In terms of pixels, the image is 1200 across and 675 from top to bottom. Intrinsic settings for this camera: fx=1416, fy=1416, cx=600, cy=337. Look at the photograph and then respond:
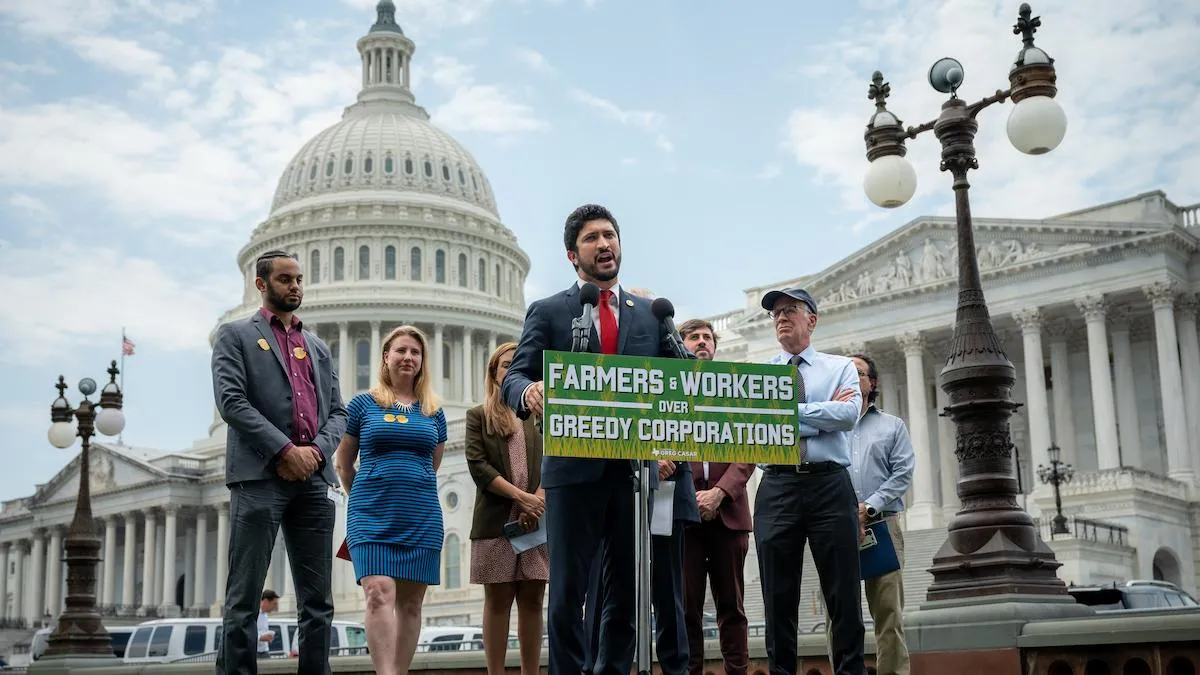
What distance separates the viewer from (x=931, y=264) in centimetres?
5391

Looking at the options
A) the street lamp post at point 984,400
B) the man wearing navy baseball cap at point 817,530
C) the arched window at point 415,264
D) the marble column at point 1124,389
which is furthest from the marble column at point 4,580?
the man wearing navy baseball cap at point 817,530

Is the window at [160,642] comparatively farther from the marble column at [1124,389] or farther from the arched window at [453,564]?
the arched window at [453,564]

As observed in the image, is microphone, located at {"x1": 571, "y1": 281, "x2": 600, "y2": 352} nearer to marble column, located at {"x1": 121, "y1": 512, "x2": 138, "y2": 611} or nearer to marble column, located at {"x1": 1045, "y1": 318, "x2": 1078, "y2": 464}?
marble column, located at {"x1": 1045, "y1": 318, "x2": 1078, "y2": 464}

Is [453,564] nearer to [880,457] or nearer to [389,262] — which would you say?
[389,262]

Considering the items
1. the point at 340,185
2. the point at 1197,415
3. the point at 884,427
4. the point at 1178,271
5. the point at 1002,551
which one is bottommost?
the point at 1002,551

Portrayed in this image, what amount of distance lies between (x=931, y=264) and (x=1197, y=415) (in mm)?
10929

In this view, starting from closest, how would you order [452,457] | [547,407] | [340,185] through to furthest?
[547,407] → [452,457] → [340,185]

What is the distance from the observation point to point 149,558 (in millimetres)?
98688

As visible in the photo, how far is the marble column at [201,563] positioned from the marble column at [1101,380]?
211 ft

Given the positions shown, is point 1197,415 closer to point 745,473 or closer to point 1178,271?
point 1178,271

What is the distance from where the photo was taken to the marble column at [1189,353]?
161 ft

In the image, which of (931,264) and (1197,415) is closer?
(1197,415)

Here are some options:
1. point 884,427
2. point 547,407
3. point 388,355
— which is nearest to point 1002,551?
point 884,427

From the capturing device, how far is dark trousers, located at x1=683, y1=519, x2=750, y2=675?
979 centimetres
